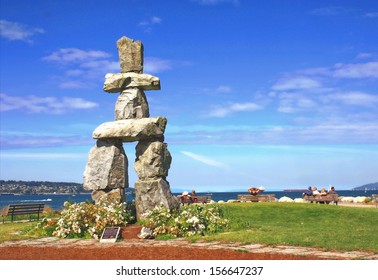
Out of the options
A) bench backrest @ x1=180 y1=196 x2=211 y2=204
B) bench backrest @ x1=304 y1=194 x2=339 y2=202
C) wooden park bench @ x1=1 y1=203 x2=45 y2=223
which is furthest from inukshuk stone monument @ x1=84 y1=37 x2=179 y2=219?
bench backrest @ x1=304 y1=194 x2=339 y2=202

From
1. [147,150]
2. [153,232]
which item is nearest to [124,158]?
[147,150]

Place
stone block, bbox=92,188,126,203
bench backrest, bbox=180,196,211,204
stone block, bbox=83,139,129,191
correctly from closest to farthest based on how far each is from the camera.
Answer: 1. stone block, bbox=83,139,129,191
2. stone block, bbox=92,188,126,203
3. bench backrest, bbox=180,196,211,204

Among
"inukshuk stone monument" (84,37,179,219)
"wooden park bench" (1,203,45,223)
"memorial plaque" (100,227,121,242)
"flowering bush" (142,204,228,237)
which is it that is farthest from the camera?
"wooden park bench" (1,203,45,223)

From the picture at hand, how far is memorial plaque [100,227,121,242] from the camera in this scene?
15.9 meters

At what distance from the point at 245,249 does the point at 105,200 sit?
25.4ft

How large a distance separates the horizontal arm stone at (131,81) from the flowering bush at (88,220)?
16.0ft

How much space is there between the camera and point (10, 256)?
1294 centimetres

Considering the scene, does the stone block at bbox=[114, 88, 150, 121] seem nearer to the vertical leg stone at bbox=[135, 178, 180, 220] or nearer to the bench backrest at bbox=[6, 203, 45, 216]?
the vertical leg stone at bbox=[135, 178, 180, 220]

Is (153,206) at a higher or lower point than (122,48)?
lower

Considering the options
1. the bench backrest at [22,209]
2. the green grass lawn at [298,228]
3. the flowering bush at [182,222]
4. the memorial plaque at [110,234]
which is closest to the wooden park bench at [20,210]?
the bench backrest at [22,209]

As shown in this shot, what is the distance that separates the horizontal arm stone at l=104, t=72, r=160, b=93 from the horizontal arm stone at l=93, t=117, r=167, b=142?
155cm

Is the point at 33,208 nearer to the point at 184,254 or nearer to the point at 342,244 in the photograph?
the point at 184,254
